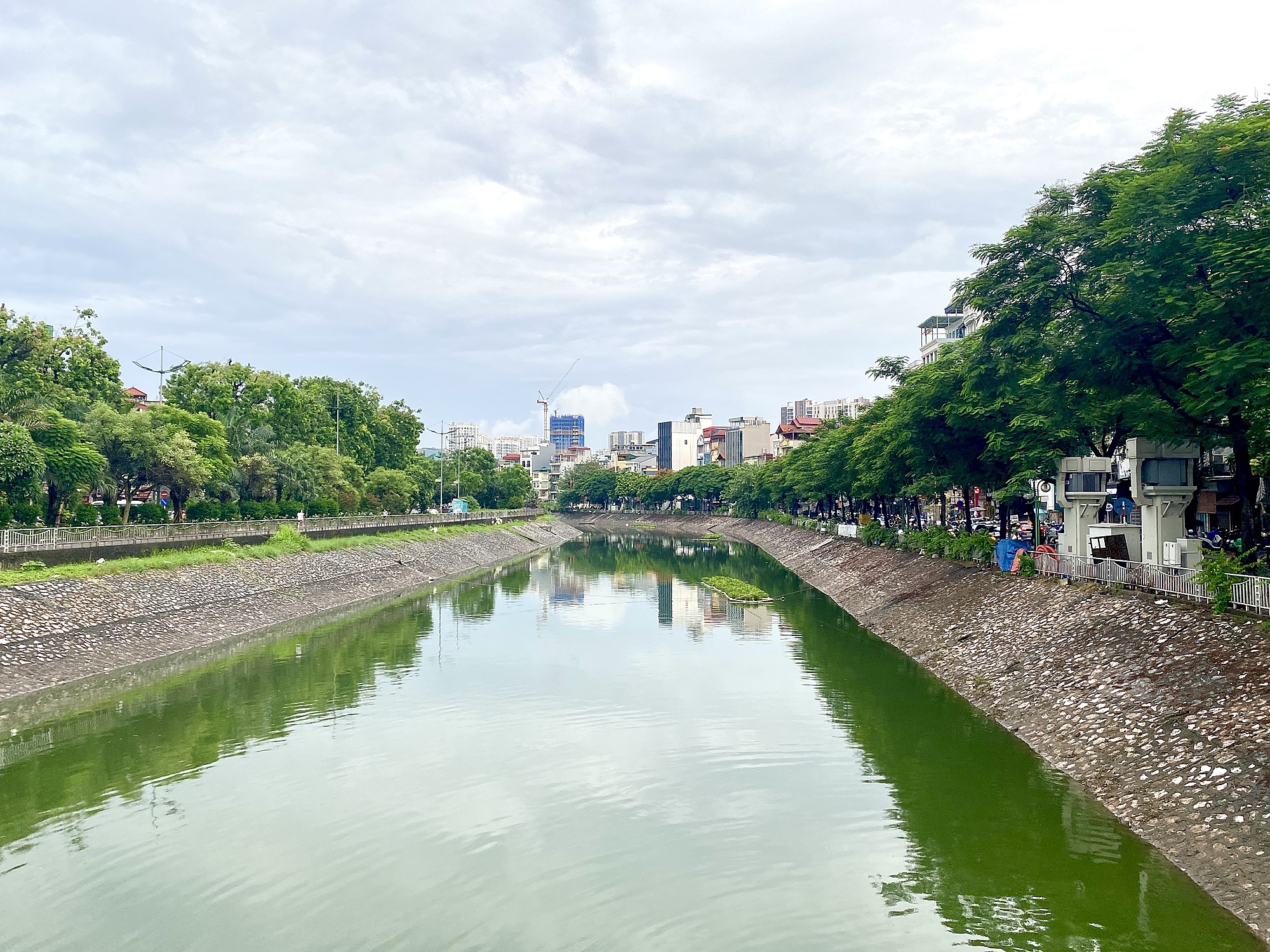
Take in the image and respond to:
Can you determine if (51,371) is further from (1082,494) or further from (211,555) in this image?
(1082,494)

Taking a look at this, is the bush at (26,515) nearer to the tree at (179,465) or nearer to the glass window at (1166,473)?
the tree at (179,465)

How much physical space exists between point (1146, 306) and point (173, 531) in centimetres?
4550

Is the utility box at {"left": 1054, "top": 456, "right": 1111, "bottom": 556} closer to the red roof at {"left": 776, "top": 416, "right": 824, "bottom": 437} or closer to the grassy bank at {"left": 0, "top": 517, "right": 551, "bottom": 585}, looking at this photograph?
the grassy bank at {"left": 0, "top": 517, "right": 551, "bottom": 585}

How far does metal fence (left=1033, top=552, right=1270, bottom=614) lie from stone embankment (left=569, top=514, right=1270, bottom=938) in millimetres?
495

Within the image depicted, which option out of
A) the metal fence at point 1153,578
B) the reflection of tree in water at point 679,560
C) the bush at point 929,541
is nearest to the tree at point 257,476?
the reflection of tree in water at point 679,560

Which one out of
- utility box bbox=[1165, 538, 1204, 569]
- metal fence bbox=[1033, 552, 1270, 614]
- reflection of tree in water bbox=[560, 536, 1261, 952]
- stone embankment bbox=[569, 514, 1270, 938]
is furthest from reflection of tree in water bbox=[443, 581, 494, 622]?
utility box bbox=[1165, 538, 1204, 569]

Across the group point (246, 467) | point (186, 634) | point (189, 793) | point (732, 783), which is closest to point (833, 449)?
point (246, 467)

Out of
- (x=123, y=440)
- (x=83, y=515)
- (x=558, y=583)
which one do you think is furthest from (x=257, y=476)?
(x=558, y=583)

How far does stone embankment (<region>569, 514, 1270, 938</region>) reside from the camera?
47.9 feet

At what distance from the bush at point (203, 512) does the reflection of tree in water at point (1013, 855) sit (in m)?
48.2

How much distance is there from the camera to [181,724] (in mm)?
25500

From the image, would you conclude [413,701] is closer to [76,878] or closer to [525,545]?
[76,878]

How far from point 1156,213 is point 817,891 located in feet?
61.4

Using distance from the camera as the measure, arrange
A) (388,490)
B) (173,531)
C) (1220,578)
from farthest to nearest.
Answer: (388,490) < (173,531) < (1220,578)
